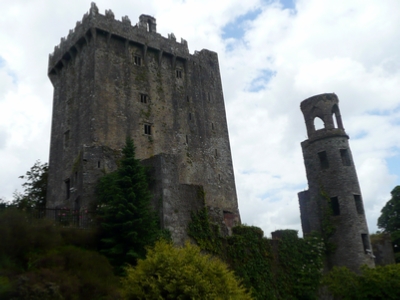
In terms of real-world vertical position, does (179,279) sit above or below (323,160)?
below

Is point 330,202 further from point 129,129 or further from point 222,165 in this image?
point 129,129

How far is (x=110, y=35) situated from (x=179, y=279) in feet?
71.4

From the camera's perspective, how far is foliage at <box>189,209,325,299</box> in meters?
23.9

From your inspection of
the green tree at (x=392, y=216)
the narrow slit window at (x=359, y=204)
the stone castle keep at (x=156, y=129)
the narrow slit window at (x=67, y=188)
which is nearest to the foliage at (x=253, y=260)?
the stone castle keep at (x=156, y=129)

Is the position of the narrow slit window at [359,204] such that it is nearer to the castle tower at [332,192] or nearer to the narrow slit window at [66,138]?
the castle tower at [332,192]

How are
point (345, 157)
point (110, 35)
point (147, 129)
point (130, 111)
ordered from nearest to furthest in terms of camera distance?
point (345, 157)
point (130, 111)
point (147, 129)
point (110, 35)

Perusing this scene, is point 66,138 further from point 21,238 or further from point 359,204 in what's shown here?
point 359,204

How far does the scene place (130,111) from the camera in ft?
102

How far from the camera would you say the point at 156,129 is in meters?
32.1

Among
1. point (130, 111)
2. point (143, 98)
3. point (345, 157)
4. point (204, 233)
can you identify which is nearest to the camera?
point (204, 233)

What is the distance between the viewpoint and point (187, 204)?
23.6 m

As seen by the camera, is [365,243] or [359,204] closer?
[365,243]

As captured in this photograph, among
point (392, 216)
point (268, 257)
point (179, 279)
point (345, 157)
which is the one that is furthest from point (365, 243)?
point (179, 279)

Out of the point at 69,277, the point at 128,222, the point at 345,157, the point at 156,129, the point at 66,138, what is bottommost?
the point at 69,277
